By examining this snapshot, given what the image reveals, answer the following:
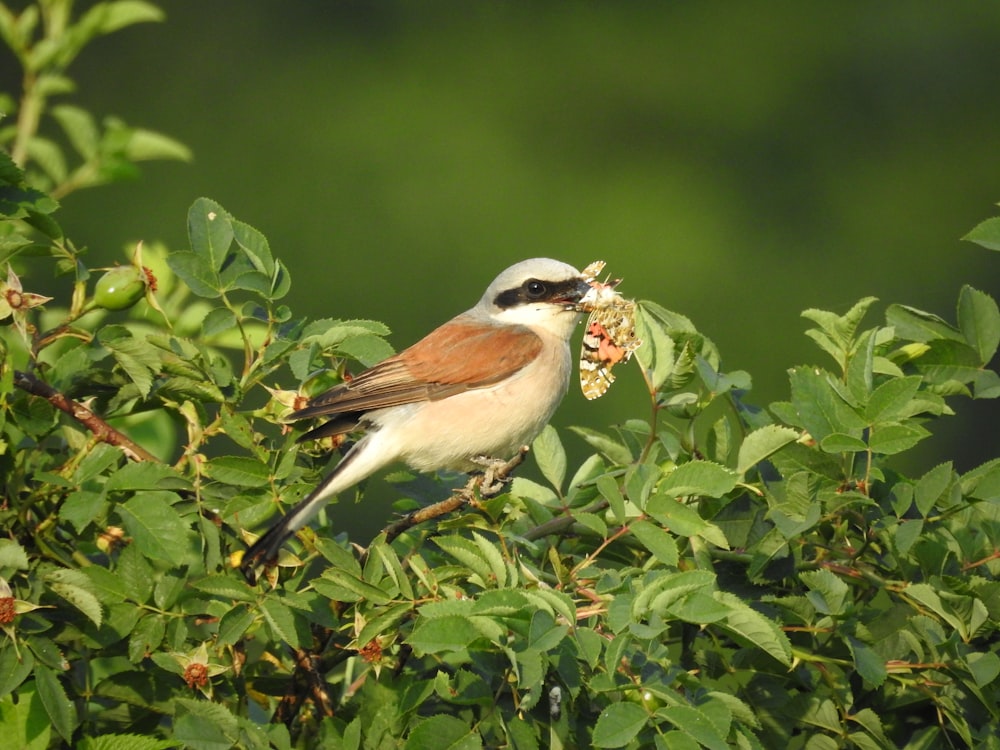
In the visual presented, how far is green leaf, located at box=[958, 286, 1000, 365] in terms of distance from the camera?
90.4 inches

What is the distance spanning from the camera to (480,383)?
3.28m

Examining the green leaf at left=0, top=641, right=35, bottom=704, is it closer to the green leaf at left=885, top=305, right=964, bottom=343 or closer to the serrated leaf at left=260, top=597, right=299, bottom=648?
the serrated leaf at left=260, top=597, right=299, bottom=648

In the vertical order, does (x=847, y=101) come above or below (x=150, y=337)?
below

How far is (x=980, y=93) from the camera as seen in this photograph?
1255 centimetres

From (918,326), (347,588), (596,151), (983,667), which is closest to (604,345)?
(918,326)

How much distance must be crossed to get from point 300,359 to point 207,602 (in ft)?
1.48

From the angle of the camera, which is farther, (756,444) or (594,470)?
(594,470)

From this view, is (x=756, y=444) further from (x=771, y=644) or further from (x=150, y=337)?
(x=150, y=337)

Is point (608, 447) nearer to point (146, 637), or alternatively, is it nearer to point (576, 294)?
point (146, 637)

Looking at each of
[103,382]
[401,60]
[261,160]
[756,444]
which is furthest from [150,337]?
[401,60]

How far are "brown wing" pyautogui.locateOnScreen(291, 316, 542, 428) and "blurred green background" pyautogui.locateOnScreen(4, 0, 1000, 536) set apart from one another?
215 inches

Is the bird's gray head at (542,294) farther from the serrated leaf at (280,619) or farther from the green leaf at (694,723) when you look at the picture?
the green leaf at (694,723)

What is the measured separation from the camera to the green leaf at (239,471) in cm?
209

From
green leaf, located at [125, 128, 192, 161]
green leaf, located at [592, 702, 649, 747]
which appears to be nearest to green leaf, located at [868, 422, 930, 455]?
green leaf, located at [592, 702, 649, 747]
